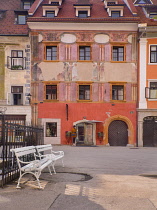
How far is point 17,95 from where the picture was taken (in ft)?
90.1

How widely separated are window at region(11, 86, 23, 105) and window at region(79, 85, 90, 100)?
5067mm

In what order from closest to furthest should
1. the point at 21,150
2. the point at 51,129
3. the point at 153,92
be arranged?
the point at 21,150, the point at 153,92, the point at 51,129

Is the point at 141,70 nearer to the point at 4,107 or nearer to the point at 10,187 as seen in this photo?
the point at 4,107

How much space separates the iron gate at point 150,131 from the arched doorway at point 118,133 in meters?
1.59

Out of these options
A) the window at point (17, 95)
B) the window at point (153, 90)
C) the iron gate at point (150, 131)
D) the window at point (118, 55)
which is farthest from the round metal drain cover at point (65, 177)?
the window at point (118, 55)

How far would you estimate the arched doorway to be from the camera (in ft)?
89.6

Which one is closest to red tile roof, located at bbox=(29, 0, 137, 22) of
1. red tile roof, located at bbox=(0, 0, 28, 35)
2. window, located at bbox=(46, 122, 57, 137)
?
red tile roof, located at bbox=(0, 0, 28, 35)

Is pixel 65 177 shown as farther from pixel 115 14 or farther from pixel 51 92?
pixel 115 14

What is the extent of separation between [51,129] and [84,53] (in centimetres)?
711

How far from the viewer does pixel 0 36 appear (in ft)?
90.3

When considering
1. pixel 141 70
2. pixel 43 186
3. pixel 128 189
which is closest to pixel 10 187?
pixel 43 186

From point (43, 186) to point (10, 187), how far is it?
82cm

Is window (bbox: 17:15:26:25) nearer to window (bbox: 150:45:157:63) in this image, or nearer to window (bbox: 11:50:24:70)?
window (bbox: 11:50:24:70)

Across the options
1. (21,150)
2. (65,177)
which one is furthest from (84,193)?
(65,177)
